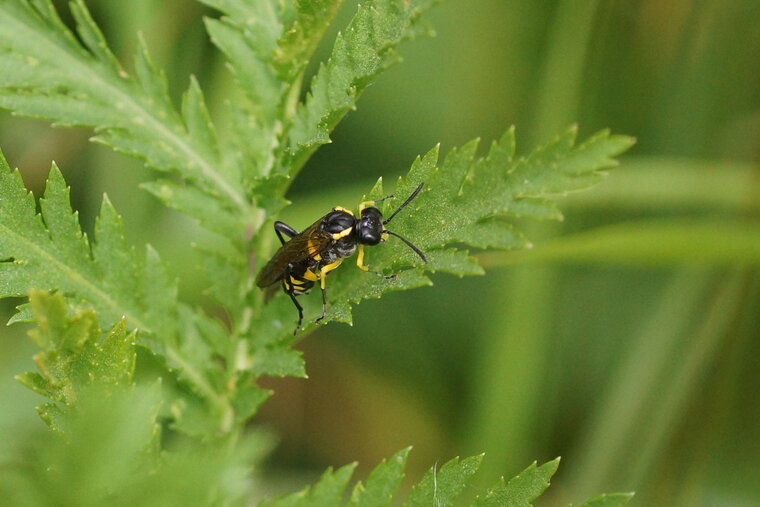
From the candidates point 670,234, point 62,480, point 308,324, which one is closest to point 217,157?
point 308,324

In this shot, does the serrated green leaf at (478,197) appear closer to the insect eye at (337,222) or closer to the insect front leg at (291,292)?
the insect front leg at (291,292)

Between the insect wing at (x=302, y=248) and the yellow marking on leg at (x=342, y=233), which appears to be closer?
the insect wing at (x=302, y=248)

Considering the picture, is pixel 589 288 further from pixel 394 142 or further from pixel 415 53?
pixel 415 53

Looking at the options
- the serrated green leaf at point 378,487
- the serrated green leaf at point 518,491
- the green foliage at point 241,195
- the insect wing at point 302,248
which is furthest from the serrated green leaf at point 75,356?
the insect wing at point 302,248

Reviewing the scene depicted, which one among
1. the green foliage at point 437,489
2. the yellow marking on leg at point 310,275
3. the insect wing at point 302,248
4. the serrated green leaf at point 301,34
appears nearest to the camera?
the green foliage at point 437,489

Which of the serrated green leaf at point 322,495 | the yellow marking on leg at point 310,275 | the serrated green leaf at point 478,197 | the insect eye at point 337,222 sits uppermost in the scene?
the insect eye at point 337,222

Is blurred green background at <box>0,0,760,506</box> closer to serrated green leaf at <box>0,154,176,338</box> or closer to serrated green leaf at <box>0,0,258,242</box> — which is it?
serrated green leaf at <box>0,0,258,242</box>

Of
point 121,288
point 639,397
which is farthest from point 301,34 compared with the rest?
point 639,397
